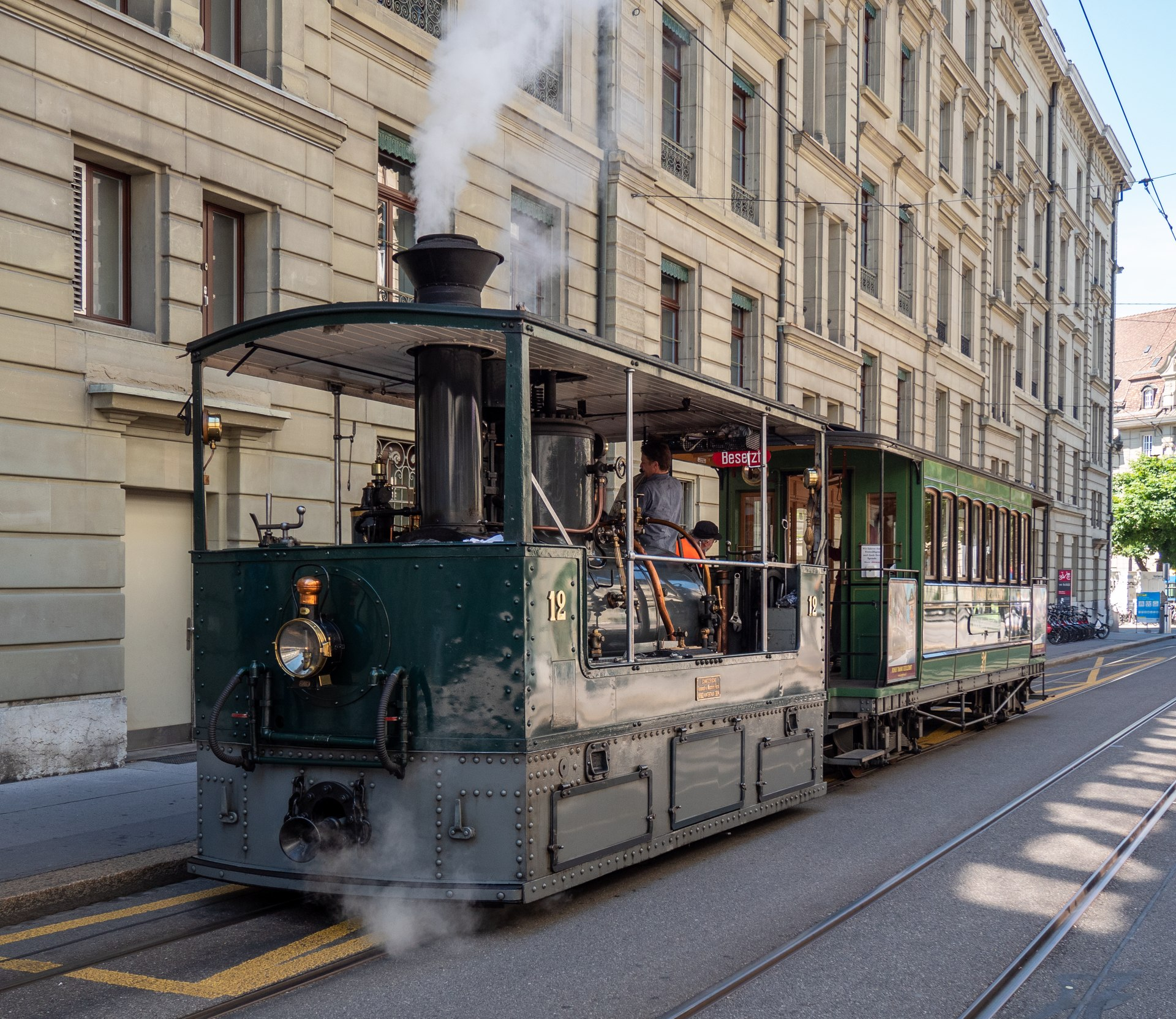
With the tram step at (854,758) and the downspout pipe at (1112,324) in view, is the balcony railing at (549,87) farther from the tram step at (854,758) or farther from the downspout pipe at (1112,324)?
the downspout pipe at (1112,324)

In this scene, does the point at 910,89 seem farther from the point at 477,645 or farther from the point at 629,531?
the point at 477,645

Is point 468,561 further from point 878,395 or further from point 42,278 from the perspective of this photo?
point 878,395

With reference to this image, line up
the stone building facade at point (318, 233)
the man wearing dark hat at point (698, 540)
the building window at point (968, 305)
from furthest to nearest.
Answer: the building window at point (968, 305), the stone building facade at point (318, 233), the man wearing dark hat at point (698, 540)

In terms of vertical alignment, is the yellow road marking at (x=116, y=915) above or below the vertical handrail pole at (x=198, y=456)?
below

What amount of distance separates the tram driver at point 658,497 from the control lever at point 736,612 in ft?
2.22

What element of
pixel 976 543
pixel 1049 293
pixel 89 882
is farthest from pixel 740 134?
pixel 1049 293

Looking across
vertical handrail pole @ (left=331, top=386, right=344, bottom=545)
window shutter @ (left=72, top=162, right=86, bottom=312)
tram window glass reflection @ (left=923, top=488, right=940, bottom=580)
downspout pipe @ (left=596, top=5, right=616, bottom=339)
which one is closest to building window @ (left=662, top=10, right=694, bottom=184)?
downspout pipe @ (left=596, top=5, right=616, bottom=339)

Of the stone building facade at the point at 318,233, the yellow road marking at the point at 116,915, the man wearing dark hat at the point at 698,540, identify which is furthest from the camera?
the stone building facade at the point at 318,233

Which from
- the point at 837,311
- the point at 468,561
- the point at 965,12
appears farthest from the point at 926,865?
the point at 965,12

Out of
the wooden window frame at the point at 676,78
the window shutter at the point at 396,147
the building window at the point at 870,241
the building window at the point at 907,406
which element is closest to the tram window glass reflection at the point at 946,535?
the window shutter at the point at 396,147

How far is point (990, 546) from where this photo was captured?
14.2 metres

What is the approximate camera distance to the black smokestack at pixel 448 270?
22.5 ft

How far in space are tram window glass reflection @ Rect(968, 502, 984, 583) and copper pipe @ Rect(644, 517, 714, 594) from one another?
570cm

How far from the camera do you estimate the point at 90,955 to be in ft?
18.2
